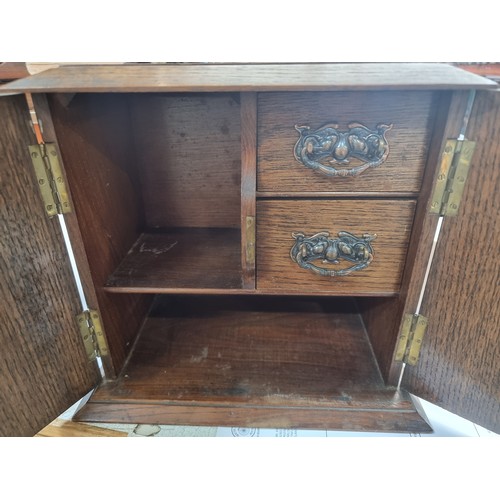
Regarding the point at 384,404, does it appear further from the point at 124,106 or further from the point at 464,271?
the point at 124,106

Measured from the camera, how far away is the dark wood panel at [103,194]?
65cm

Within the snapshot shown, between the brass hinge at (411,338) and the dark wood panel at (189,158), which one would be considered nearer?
the brass hinge at (411,338)

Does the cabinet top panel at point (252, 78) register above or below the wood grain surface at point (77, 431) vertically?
above

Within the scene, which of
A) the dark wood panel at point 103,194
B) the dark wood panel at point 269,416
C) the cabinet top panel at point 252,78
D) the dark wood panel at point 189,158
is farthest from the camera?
the dark wood panel at point 189,158

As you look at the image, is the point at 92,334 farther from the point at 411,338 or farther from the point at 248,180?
the point at 411,338

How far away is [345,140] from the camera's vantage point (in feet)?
1.97

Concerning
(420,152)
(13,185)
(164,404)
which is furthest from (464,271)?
(13,185)

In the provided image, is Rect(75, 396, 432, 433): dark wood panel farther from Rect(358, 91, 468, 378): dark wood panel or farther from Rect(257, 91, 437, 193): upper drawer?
Rect(257, 91, 437, 193): upper drawer

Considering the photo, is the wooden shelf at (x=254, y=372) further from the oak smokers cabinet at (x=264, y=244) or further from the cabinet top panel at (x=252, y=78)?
the cabinet top panel at (x=252, y=78)

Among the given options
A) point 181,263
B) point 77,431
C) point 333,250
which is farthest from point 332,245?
point 77,431

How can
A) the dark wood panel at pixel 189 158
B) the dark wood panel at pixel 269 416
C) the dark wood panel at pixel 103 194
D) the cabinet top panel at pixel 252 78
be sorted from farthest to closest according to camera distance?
1. the dark wood panel at pixel 189 158
2. the dark wood panel at pixel 269 416
3. the dark wood panel at pixel 103 194
4. the cabinet top panel at pixel 252 78

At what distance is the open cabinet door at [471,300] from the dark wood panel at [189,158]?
1.79 feet

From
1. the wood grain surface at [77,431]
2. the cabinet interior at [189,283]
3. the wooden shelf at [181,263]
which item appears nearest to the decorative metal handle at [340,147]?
the cabinet interior at [189,283]

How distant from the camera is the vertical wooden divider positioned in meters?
0.59
